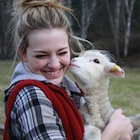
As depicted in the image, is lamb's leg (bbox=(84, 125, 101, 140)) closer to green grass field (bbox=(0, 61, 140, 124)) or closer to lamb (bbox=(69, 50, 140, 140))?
lamb (bbox=(69, 50, 140, 140))

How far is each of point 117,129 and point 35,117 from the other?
56 centimetres

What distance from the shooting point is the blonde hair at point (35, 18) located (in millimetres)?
1678

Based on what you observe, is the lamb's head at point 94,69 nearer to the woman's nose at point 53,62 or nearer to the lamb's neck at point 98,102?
the lamb's neck at point 98,102

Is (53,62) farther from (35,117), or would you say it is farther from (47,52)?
(35,117)

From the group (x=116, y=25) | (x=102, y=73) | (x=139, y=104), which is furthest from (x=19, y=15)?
(x=116, y=25)

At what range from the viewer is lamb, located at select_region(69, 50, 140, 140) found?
7.04ft

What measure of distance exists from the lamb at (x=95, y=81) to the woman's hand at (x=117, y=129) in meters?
0.10

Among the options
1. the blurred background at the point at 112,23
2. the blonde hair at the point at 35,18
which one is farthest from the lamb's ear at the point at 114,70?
the blurred background at the point at 112,23

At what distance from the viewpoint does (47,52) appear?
1656mm

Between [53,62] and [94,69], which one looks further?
[94,69]

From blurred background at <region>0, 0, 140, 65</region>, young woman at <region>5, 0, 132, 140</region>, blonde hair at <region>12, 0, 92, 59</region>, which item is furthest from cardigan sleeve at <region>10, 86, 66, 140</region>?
blurred background at <region>0, 0, 140, 65</region>

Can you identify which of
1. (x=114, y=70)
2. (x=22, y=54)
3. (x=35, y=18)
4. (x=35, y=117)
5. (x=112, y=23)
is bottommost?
(x=112, y=23)

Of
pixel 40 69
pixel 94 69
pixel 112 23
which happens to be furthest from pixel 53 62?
pixel 112 23

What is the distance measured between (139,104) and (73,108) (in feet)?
22.0
